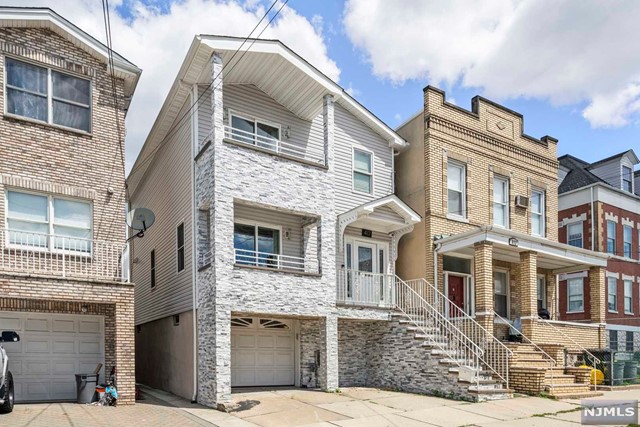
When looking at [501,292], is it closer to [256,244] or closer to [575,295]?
[575,295]

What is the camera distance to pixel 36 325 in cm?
1370

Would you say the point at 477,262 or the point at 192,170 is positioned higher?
the point at 192,170

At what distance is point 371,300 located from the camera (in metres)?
17.4

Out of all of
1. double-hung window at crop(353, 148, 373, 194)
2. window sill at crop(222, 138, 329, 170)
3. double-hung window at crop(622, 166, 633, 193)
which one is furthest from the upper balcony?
double-hung window at crop(622, 166, 633, 193)

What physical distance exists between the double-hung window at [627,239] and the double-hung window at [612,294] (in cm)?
171

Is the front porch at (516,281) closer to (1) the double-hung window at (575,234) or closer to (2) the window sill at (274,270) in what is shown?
(2) the window sill at (274,270)

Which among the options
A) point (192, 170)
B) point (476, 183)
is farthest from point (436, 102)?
point (192, 170)

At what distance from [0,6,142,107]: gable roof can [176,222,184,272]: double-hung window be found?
382 cm

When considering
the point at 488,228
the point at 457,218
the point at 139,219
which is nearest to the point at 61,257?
the point at 139,219

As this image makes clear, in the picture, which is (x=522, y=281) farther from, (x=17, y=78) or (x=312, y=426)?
(x=17, y=78)

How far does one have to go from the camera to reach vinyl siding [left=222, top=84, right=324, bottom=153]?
1653 cm

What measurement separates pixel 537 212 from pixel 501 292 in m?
3.66

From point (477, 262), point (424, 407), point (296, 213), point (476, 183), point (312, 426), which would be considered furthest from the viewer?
point (476, 183)

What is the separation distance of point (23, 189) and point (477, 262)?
12076 millimetres
